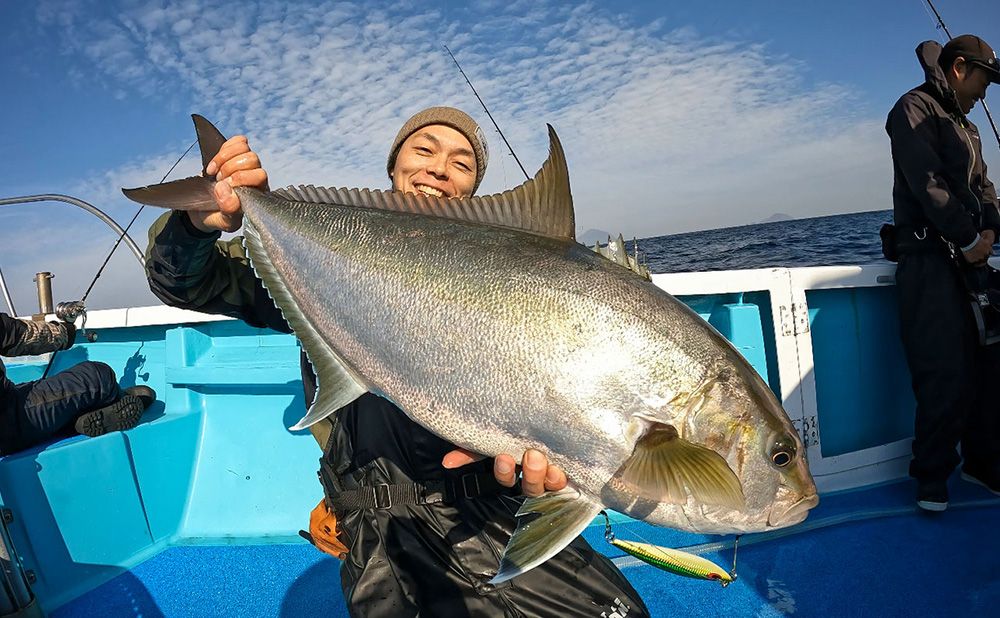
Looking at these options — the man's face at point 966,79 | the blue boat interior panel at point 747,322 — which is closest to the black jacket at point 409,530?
the blue boat interior panel at point 747,322

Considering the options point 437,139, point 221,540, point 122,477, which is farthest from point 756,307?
point 122,477

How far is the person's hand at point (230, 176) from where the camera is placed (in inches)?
75.9

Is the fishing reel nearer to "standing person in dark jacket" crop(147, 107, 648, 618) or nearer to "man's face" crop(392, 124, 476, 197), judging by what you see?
"standing person in dark jacket" crop(147, 107, 648, 618)

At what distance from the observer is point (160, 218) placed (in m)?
2.12

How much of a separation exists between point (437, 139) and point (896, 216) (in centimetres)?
329

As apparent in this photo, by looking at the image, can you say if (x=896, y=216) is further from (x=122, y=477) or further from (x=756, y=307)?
(x=122, y=477)

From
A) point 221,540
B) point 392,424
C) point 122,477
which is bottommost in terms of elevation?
point 221,540

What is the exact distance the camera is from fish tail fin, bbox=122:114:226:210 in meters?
1.84

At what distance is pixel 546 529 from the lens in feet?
5.08

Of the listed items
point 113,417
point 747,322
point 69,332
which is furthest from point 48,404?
point 747,322

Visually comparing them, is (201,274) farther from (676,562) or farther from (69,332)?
(69,332)

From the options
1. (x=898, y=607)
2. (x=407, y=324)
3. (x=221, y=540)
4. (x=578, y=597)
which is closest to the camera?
(x=407, y=324)

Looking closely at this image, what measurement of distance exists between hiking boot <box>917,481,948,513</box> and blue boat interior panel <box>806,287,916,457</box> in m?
0.65

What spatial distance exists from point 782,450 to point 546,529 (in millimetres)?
683
